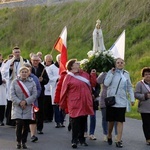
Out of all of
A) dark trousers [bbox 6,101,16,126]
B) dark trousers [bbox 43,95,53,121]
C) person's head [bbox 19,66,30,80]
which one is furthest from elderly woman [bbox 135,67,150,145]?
dark trousers [bbox 43,95,53,121]

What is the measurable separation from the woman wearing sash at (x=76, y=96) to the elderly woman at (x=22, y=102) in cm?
67

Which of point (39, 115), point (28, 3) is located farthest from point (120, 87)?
point (28, 3)

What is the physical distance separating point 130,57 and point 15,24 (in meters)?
19.6

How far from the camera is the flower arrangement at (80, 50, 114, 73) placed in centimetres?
1169

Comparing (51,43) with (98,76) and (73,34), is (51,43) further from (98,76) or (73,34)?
(98,76)

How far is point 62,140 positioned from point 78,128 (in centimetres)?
105

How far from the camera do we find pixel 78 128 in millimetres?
10758

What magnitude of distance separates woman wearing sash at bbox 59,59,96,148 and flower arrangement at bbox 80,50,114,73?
94 cm

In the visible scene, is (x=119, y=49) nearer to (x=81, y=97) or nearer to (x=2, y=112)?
(x=81, y=97)

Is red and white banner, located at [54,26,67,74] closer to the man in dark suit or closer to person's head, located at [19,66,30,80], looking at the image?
the man in dark suit

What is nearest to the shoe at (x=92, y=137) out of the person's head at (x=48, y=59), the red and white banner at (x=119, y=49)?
the red and white banner at (x=119, y=49)

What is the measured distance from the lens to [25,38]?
42906 mm

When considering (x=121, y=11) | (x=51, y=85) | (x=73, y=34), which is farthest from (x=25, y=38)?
(x=51, y=85)

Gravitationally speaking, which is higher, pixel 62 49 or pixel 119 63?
pixel 62 49
